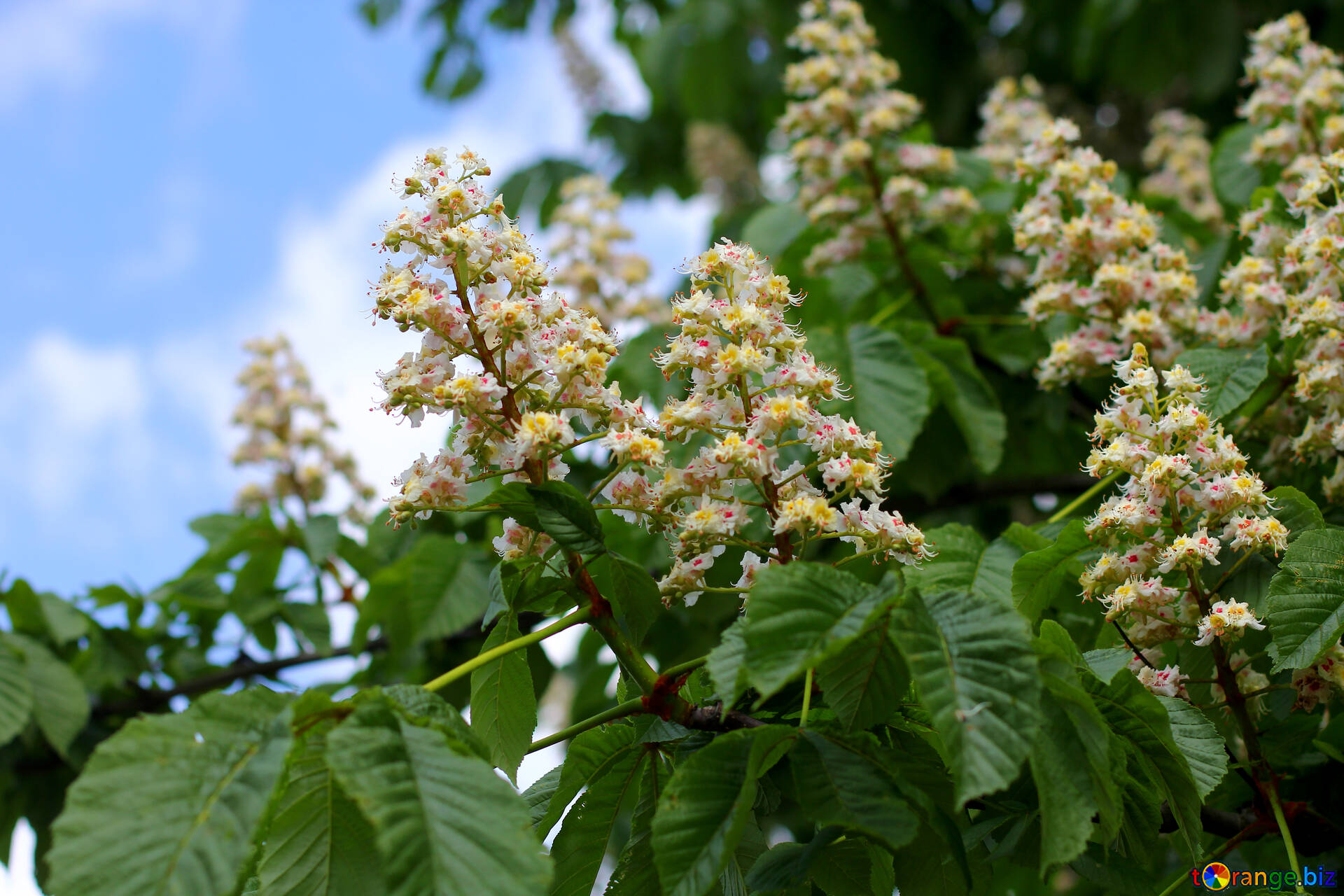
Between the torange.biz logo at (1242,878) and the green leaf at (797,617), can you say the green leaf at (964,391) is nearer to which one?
the torange.biz logo at (1242,878)

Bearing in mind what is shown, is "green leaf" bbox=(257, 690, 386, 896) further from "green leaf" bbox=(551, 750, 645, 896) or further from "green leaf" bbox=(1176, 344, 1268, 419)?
"green leaf" bbox=(1176, 344, 1268, 419)

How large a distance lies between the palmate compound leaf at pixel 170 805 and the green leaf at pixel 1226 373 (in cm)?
179

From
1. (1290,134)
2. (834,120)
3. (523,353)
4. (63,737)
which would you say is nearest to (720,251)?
(523,353)

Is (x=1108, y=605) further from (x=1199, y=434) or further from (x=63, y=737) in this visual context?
(x=63, y=737)

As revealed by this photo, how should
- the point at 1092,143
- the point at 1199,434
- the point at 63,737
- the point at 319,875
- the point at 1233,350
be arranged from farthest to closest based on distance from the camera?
the point at 1092,143 → the point at 63,737 → the point at 1233,350 → the point at 1199,434 → the point at 319,875

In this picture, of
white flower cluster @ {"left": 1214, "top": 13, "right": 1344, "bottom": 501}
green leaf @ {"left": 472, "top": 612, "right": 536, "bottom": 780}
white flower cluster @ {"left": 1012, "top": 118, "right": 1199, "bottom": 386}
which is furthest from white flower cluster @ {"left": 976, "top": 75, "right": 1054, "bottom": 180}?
green leaf @ {"left": 472, "top": 612, "right": 536, "bottom": 780}

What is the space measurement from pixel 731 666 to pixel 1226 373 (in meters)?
1.45

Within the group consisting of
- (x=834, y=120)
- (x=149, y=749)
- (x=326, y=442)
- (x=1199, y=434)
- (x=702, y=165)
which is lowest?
(x=1199, y=434)

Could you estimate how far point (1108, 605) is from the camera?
180 centimetres

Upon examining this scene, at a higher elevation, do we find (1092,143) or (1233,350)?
(1092,143)

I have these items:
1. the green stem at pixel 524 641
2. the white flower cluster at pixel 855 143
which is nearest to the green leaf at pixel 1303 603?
the green stem at pixel 524 641

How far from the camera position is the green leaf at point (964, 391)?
9.53 feet

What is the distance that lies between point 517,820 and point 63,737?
2818 millimetres

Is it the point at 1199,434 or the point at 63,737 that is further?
the point at 63,737
